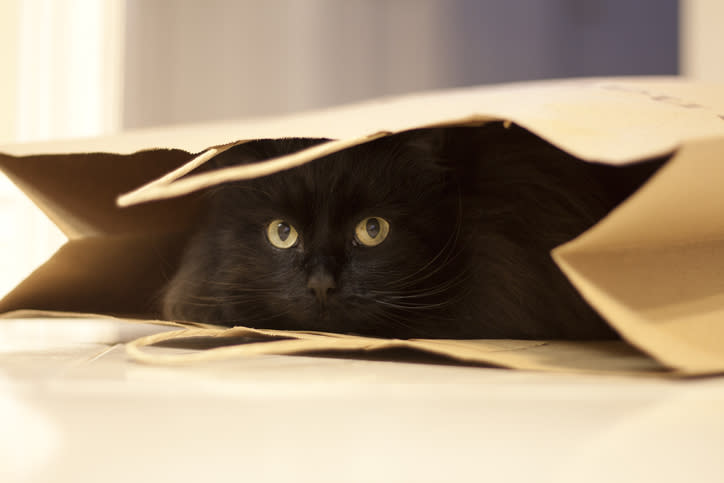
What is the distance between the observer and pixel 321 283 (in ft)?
2.61

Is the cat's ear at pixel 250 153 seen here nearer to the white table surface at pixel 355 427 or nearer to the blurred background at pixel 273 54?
the white table surface at pixel 355 427

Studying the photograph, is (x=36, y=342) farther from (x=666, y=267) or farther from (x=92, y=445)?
(x=666, y=267)

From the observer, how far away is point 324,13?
283cm

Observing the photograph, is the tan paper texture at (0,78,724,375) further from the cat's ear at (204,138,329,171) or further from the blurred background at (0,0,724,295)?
the blurred background at (0,0,724,295)

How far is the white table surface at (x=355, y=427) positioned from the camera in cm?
35

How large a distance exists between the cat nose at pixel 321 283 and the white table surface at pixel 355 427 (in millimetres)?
249

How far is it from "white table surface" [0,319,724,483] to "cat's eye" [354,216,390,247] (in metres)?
0.34

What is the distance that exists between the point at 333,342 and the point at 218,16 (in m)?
2.49

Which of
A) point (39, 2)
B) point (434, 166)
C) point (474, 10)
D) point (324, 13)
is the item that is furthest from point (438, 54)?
point (434, 166)

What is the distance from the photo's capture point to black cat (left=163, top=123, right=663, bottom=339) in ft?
2.72

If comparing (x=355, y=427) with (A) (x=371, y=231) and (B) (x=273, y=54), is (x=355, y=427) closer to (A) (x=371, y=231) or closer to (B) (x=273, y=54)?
(A) (x=371, y=231)

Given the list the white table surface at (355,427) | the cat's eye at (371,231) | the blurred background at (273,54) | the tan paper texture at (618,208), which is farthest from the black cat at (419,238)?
the blurred background at (273,54)

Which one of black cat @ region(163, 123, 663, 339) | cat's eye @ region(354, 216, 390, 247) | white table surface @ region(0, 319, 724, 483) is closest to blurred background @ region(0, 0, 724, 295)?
black cat @ region(163, 123, 663, 339)

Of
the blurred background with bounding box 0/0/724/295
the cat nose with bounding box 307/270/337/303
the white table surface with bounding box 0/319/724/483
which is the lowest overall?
the white table surface with bounding box 0/319/724/483
